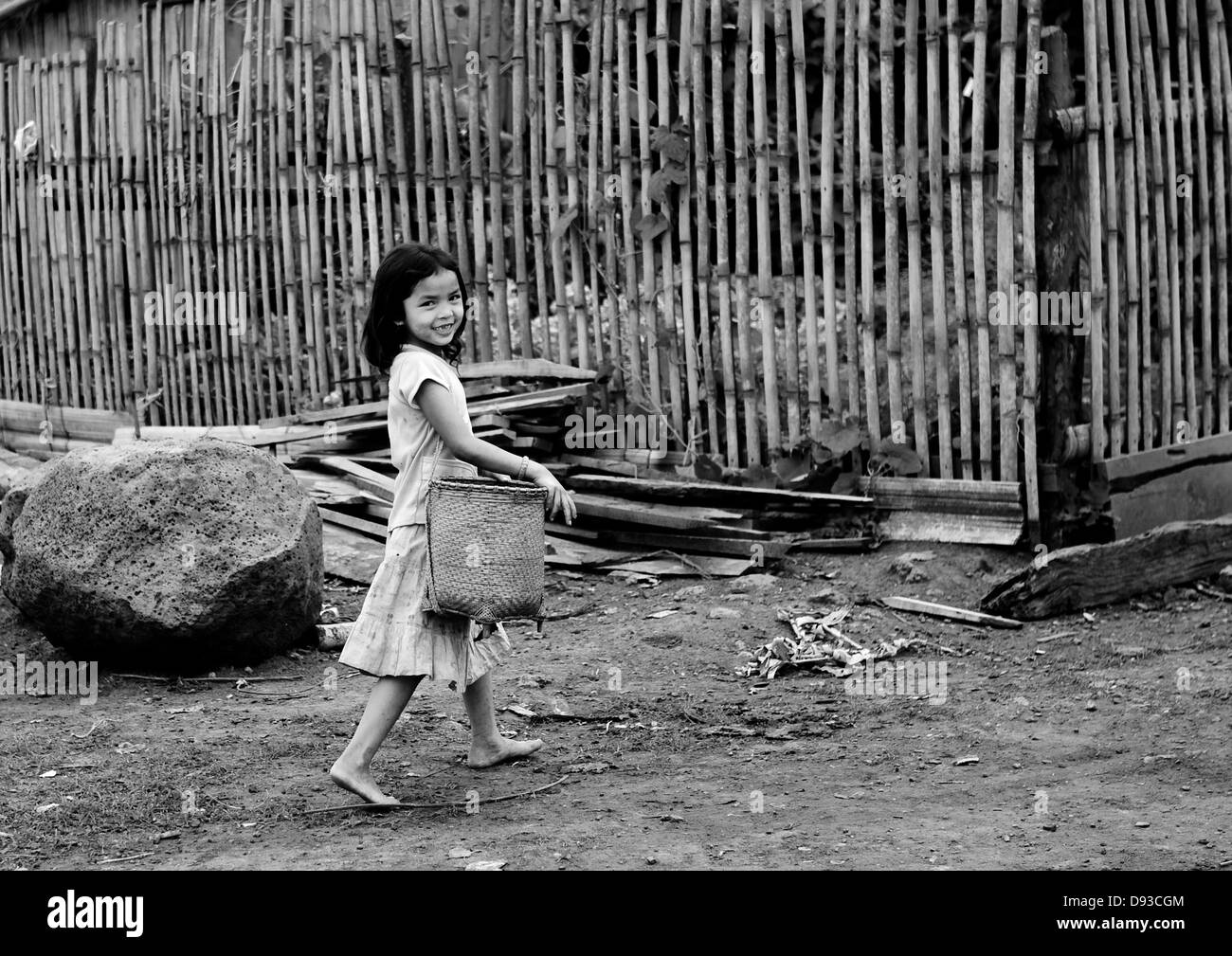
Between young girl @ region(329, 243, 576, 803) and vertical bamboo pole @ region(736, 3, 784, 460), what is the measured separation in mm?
2862

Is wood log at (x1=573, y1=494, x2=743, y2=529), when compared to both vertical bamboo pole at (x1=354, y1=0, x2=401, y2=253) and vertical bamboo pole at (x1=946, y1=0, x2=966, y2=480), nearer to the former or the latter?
vertical bamboo pole at (x1=946, y1=0, x2=966, y2=480)

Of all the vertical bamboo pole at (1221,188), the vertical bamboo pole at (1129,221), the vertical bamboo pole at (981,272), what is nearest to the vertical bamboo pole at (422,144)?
the vertical bamboo pole at (981,272)

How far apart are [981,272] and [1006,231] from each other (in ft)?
0.64

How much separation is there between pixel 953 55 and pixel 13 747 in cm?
449

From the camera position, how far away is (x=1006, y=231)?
6207 mm

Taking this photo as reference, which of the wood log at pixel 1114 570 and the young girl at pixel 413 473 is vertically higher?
the young girl at pixel 413 473

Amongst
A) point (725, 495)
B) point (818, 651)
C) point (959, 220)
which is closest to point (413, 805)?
point (818, 651)

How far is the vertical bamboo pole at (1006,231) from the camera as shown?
613cm

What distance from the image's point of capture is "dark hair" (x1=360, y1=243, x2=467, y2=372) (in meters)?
4.04

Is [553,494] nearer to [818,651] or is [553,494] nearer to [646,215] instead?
[818,651]

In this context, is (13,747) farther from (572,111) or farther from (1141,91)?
(1141,91)

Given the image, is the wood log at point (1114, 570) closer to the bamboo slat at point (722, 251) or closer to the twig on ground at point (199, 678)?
the bamboo slat at point (722, 251)

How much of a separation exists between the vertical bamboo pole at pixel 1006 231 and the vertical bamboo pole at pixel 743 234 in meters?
1.10

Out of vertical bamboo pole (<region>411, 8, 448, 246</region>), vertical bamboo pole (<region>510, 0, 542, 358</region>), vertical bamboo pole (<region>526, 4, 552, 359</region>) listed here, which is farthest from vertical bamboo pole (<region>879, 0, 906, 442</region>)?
vertical bamboo pole (<region>411, 8, 448, 246</region>)
